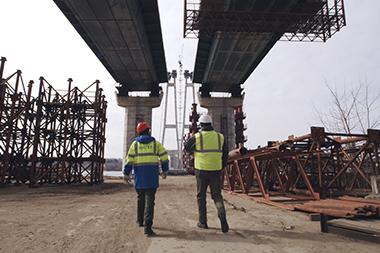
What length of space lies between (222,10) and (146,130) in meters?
16.0

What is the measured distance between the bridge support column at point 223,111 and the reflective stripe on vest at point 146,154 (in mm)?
28229

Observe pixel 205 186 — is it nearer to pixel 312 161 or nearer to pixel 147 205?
pixel 147 205

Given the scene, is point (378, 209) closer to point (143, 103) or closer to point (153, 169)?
point (153, 169)

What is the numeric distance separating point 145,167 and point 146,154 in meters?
0.23

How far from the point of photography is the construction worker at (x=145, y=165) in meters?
4.72

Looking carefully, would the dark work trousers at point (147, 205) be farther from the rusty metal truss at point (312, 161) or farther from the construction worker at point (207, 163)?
the rusty metal truss at point (312, 161)

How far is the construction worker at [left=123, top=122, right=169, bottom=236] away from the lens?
4.72 meters

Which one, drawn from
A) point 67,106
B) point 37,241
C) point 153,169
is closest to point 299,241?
point 153,169

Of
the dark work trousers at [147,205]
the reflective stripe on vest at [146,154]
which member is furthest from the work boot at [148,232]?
the reflective stripe on vest at [146,154]

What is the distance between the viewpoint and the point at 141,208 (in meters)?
5.02

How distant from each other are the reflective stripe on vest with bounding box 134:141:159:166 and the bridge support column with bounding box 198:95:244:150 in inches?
1111

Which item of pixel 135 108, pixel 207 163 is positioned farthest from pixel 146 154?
pixel 135 108

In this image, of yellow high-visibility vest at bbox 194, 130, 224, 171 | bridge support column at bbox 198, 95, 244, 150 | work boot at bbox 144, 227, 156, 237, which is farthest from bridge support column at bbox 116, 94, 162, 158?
work boot at bbox 144, 227, 156, 237

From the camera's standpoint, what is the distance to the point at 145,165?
15.8 feet
